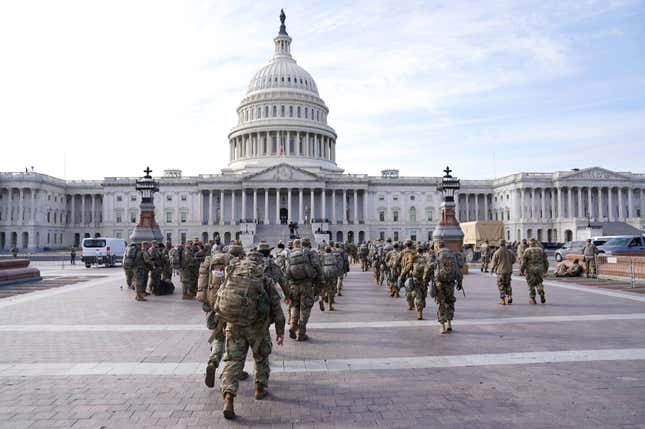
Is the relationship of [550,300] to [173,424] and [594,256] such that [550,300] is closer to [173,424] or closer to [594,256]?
[594,256]

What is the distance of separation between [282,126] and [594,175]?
6537 cm

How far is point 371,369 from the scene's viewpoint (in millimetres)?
8125

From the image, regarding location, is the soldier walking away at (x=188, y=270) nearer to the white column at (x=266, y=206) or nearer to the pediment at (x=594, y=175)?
the white column at (x=266, y=206)

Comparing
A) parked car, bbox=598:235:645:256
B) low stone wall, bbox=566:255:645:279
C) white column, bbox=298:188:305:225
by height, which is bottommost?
low stone wall, bbox=566:255:645:279

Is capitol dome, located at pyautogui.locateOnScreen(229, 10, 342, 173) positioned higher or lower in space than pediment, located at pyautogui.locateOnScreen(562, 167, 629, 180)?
higher

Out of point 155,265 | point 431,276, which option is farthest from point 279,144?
point 431,276

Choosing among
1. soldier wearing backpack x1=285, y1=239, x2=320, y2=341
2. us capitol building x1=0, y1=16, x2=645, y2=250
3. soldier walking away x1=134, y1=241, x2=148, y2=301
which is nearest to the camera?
soldier wearing backpack x1=285, y1=239, x2=320, y2=341

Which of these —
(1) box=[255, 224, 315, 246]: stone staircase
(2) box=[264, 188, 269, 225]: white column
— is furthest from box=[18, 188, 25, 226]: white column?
(1) box=[255, 224, 315, 246]: stone staircase

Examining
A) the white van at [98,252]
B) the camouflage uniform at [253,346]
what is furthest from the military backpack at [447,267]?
the white van at [98,252]

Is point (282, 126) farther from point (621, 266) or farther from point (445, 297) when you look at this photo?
point (445, 297)

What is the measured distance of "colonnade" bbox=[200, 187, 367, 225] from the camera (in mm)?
88625

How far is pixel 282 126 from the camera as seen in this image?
99562 mm

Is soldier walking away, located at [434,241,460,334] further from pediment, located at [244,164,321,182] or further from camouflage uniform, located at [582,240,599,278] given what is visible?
pediment, located at [244,164,321,182]

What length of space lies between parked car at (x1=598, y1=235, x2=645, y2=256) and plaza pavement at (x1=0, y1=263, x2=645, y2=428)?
733 inches
